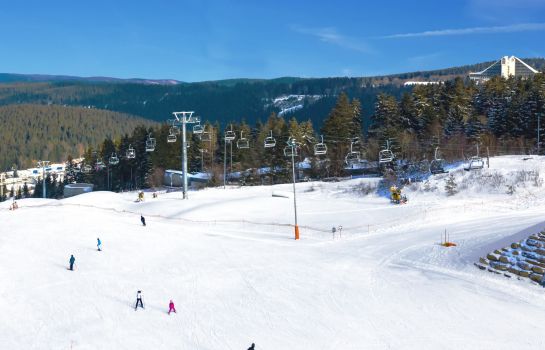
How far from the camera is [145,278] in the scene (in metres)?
26.3

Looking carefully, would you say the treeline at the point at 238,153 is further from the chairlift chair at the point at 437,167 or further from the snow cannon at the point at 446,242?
the snow cannon at the point at 446,242

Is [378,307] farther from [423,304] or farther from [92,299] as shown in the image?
[92,299]

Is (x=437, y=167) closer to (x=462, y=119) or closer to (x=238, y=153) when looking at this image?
(x=462, y=119)

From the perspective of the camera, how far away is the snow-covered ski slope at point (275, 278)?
62.3ft

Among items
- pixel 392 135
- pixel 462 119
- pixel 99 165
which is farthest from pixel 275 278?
pixel 99 165

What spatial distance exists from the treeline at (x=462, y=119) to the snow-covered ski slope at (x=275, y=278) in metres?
13.4

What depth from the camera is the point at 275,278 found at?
84.6 ft

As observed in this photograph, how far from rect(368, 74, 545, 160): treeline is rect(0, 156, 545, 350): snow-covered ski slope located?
13.4 meters

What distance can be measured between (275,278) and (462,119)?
43212 millimetres

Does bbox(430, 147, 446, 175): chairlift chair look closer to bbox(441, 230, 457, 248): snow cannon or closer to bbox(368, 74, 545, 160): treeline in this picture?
bbox(368, 74, 545, 160): treeline

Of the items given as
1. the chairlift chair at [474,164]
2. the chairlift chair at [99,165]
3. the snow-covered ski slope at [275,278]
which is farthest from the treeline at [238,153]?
the snow-covered ski slope at [275,278]

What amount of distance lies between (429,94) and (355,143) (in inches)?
589

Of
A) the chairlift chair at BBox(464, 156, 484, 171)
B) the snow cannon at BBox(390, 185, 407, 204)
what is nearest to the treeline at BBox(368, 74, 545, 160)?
the chairlift chair at BBox(464, 156, 484, 171)

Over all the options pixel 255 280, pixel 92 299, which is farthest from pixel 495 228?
pixel 92 299
